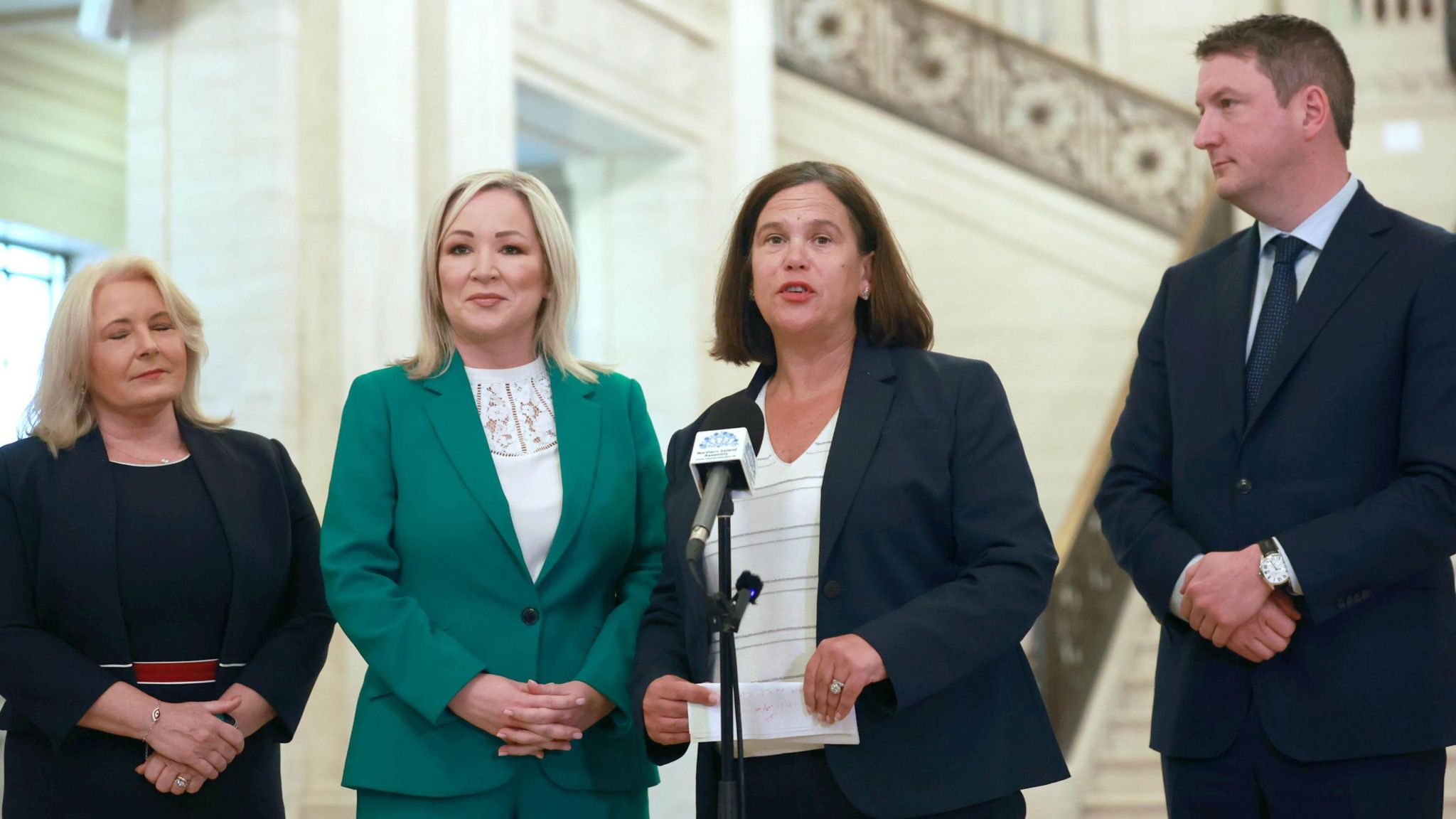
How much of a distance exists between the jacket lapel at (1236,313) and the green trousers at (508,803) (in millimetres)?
1378

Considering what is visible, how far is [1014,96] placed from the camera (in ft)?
40.1

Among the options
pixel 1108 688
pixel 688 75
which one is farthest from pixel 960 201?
pixel 1108 688

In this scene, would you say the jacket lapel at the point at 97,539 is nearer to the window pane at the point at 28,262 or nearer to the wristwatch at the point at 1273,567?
the wristwatch at the point at 1273,567

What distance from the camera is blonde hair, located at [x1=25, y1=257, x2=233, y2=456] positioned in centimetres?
340

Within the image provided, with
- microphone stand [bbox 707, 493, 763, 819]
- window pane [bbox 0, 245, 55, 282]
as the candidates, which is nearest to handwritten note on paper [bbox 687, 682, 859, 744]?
microphone stand [bbox 707, 493, 763, 819]

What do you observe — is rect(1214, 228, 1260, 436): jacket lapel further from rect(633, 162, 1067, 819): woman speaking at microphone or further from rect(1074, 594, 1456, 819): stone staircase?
rect(1074, 594, 1456, 819): stone staircase

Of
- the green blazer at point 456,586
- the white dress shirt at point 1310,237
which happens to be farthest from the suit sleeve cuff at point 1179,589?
the green blazer at point 456,586

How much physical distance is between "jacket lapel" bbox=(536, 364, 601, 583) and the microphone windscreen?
458mm

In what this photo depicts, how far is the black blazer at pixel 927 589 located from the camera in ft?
8.53

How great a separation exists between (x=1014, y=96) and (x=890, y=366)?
9768 mm

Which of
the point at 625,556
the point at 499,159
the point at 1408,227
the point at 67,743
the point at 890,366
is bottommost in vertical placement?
the point at 67,743

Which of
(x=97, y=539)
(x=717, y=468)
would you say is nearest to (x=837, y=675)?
(x=717, y=468)

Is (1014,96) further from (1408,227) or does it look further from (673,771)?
(1408,227)

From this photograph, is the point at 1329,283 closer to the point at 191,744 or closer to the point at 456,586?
the point at 456,586
